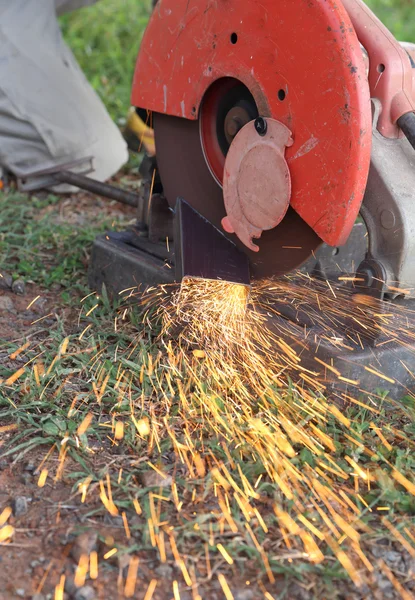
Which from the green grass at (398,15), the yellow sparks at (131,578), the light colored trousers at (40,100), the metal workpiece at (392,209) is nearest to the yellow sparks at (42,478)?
the yellow sparks at (131,578)

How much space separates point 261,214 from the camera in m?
2.27

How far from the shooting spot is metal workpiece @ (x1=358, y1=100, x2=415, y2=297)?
217 centimetres

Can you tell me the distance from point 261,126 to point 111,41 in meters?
3.66

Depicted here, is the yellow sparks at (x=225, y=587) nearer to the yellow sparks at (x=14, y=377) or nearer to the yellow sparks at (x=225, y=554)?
the yellow sparks at (x=225, y=554)

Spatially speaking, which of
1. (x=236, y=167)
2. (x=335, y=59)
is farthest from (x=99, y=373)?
(x=335, y=59)

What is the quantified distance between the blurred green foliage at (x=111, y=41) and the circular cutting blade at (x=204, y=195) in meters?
2.27

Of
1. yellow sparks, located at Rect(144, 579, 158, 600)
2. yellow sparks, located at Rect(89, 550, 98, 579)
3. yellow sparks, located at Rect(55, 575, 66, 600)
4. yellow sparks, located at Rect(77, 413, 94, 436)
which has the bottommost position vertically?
yellow sparks, located at Rect(77, 413, 94, 436)

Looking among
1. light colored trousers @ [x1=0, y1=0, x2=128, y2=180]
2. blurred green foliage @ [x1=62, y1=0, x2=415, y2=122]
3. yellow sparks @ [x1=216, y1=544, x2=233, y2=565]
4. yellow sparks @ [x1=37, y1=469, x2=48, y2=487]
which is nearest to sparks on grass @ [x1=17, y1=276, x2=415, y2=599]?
yellow sparks @ [x1=216, y1=544, x2=233, y2=565]

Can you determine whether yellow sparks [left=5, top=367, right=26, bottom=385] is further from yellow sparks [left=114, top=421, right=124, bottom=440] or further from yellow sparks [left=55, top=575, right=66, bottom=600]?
yellow sparks [left=55, top=575, right=66, bottom=600]

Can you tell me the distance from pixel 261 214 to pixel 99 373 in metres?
0.68

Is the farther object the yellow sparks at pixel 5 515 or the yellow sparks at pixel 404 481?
the yellow sparks at pixel 404 481

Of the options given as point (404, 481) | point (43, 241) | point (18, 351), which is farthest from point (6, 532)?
point (43, 241)

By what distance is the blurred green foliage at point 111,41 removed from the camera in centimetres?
504

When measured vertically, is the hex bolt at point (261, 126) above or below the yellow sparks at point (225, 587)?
above
